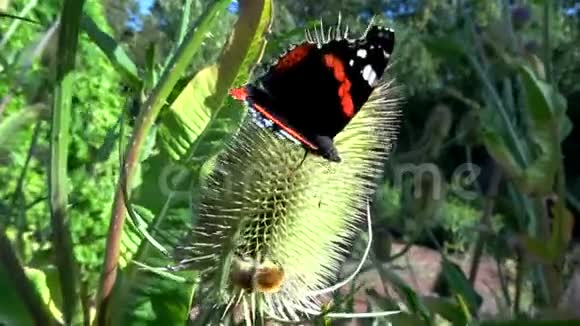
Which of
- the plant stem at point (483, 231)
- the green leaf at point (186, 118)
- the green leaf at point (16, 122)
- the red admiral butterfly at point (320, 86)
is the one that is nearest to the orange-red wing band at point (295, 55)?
the red admiral butterfly at point (320, 86)

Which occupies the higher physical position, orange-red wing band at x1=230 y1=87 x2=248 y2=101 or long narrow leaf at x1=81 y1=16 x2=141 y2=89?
long narrow leaf at x1=81 y1=16 x2=141 y2=89

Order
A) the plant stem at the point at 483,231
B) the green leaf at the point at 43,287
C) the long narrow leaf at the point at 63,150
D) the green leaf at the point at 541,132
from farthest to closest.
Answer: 1. the plant stem at the point at 483,231
2. the green leaf at the point at 541,132
3. the green leaf at the point at 43,287
4. the long narrow leaf at the point at 63,150

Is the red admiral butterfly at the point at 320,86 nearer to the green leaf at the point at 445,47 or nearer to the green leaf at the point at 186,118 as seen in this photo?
the green leaf at the point at 186,118

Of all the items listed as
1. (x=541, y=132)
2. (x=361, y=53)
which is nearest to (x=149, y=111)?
(x=361, y=53)

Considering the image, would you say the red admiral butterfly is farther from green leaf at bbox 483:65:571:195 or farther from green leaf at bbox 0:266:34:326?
green leaf at bbox 483:65:571:195

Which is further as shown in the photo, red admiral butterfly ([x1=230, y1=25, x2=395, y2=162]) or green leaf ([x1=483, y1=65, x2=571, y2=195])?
green leaf ([x1=483, y1=65, x2=571, y2=195])

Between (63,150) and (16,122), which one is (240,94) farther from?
(16,122)

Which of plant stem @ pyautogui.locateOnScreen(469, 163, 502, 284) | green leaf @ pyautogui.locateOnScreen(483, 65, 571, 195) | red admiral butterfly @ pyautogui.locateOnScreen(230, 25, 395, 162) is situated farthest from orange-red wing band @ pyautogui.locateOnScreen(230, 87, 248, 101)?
plant stem @ pyautogui.locateOnScreen(469, 163, 502, 284)
